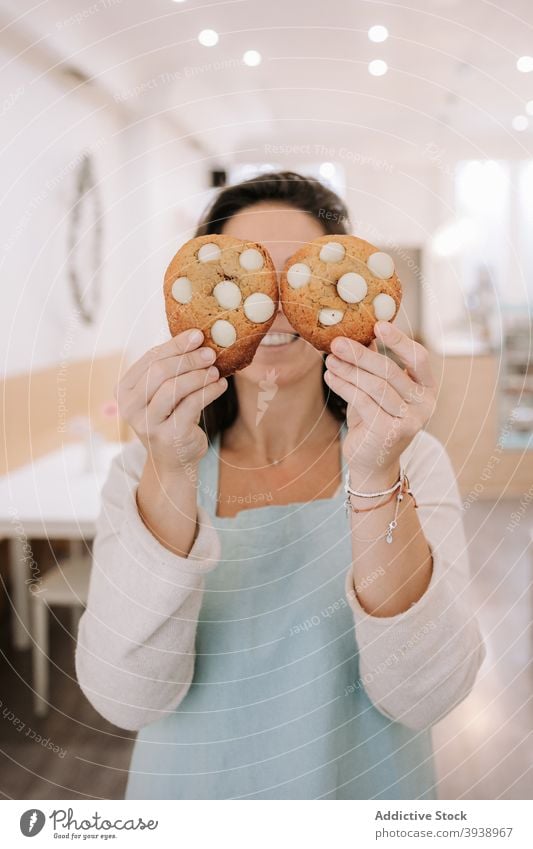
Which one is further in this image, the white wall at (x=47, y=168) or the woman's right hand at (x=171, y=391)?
the white wall at (x=47, y=168)

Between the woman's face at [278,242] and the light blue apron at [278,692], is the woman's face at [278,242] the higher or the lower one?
the higher one

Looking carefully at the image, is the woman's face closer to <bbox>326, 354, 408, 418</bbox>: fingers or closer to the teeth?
the teeth

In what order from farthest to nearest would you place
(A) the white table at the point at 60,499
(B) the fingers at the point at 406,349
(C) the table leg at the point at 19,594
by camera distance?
(C) the table leg at the point at 19,594, (A) the white table at the point at 60,499, (B) the fingers at the point at 406,349

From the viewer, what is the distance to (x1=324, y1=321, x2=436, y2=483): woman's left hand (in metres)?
0.43

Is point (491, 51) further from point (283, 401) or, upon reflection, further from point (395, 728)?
point (395, 728)

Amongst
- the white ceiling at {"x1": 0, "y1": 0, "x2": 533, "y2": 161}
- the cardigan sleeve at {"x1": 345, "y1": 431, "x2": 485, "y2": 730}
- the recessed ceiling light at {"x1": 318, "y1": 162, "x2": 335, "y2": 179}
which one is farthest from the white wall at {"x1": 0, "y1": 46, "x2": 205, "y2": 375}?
the cardigan sleeve at {"x1": 345, "y1": 431, "x2": 485, "y2": 730}

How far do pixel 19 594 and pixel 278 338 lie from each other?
1471 millimetres

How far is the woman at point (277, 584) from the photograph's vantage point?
477 mm

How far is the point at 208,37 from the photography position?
0.58 meters

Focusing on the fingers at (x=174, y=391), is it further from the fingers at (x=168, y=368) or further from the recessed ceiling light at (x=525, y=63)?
the recessed ceiling light at (x=525, y=63)

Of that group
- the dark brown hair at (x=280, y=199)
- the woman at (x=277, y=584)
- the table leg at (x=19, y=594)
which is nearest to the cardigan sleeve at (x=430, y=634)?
the woman at (x=277, y=584)

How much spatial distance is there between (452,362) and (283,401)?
2.62 metres

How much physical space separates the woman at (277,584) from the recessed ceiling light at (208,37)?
12 centimetres

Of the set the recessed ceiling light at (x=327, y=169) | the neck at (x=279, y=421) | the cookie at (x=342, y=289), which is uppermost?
the recessed ceiling light at (x=327, y=169)
